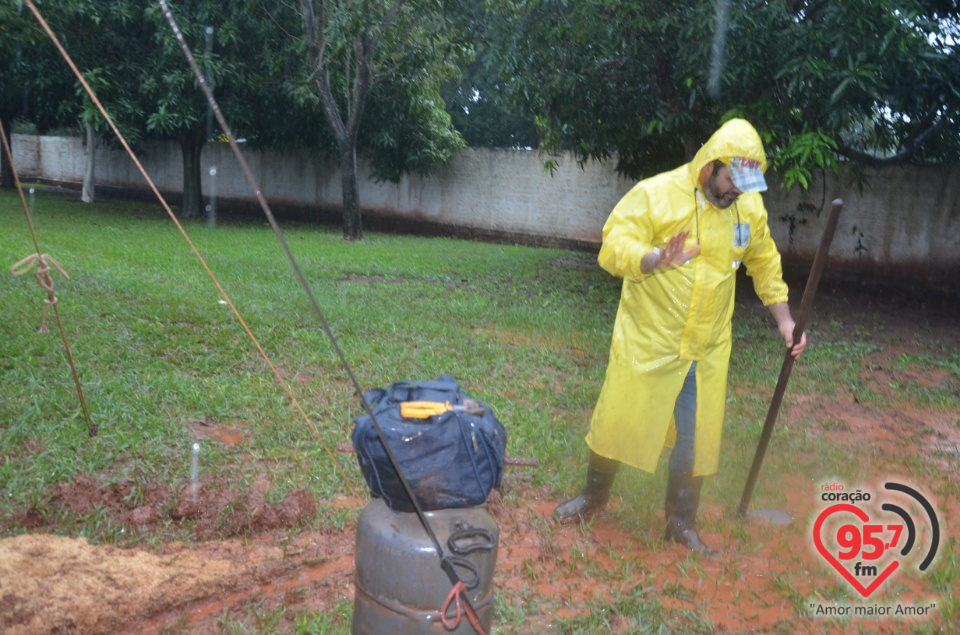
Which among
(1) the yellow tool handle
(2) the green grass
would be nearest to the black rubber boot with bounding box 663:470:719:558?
(2) the green grass

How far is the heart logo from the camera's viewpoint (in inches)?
141

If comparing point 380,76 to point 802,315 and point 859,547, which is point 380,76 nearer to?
point 802,315

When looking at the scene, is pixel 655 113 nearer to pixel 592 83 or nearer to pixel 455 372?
pixel 592 83

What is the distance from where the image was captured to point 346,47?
1388 centimetres

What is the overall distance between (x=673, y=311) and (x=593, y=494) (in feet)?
3.07

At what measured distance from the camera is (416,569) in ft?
7.61

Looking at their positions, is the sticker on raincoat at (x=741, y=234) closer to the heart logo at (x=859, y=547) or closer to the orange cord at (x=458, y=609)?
the heart logo at (x=859, y=547)

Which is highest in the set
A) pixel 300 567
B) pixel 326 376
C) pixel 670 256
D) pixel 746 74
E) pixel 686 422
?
pixel 746 74

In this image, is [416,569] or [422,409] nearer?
[416,569]

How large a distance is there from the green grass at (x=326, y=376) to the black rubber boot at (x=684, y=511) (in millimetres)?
115

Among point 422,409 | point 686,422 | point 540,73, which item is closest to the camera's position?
point 422,409

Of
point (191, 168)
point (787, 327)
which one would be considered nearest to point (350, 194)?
point (191, 168)

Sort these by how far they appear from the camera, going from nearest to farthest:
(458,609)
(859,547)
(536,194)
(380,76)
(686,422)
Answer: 1. (458,609)
2. (686,422)
3. (859,547)
4. (380,76)
5. (536,194)

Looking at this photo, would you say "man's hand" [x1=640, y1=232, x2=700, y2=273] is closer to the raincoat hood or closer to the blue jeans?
the raincoat hood
